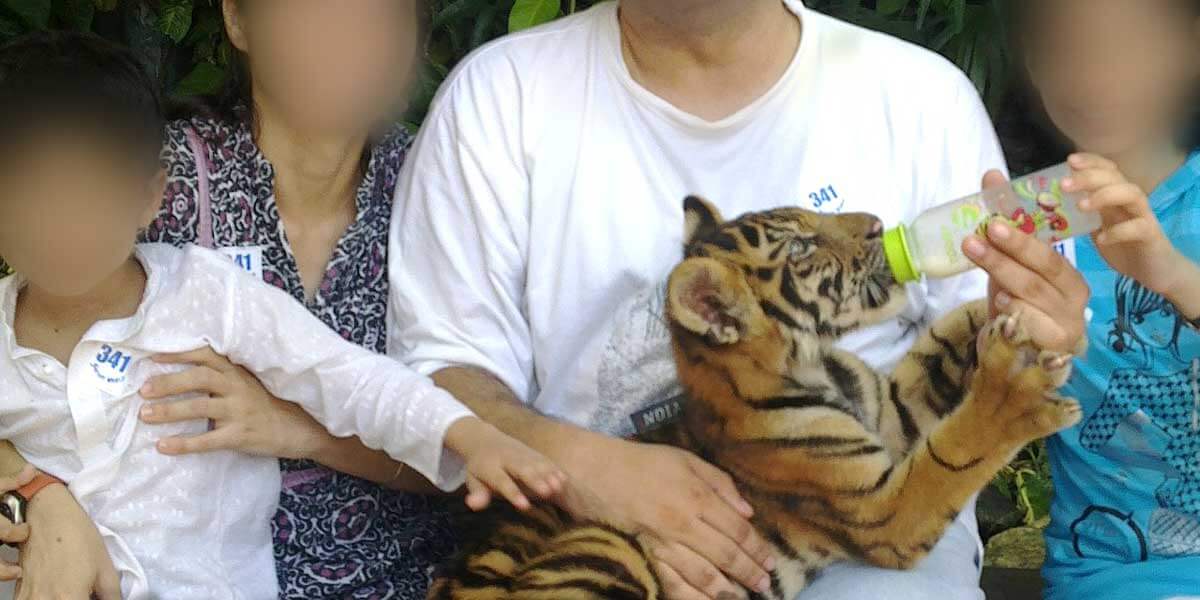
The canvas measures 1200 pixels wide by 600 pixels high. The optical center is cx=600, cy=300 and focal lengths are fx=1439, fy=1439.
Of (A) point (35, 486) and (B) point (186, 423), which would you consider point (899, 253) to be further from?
(A) point (35, 486)

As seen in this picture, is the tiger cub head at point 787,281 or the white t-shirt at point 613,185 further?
the white t-shirt at point 613,185

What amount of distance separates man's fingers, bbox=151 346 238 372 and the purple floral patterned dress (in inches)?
6.9

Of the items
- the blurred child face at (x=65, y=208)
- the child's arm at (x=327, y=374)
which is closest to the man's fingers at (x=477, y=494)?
the child's arm at (x=327, y=374)

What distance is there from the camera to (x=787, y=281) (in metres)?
2.03

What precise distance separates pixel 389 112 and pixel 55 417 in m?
0.74

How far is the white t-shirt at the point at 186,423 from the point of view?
204cm

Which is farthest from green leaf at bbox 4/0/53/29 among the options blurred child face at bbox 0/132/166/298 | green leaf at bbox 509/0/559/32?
blurred child face at bbox 0/132/166/298

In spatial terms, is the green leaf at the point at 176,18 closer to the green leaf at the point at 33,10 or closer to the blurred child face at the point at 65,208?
the green leaf at the point at 33,10

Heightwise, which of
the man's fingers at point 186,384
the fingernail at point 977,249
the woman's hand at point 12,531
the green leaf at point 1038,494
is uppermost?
the fingernail at point 977,249

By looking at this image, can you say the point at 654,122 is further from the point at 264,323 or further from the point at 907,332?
the point at 264,323

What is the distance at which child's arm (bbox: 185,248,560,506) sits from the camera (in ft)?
6.68

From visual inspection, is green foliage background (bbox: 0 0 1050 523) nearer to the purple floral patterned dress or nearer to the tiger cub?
the purple floral patterned dress

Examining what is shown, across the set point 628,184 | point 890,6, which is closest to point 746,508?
point 628,184

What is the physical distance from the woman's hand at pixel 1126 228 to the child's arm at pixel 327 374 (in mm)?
871
